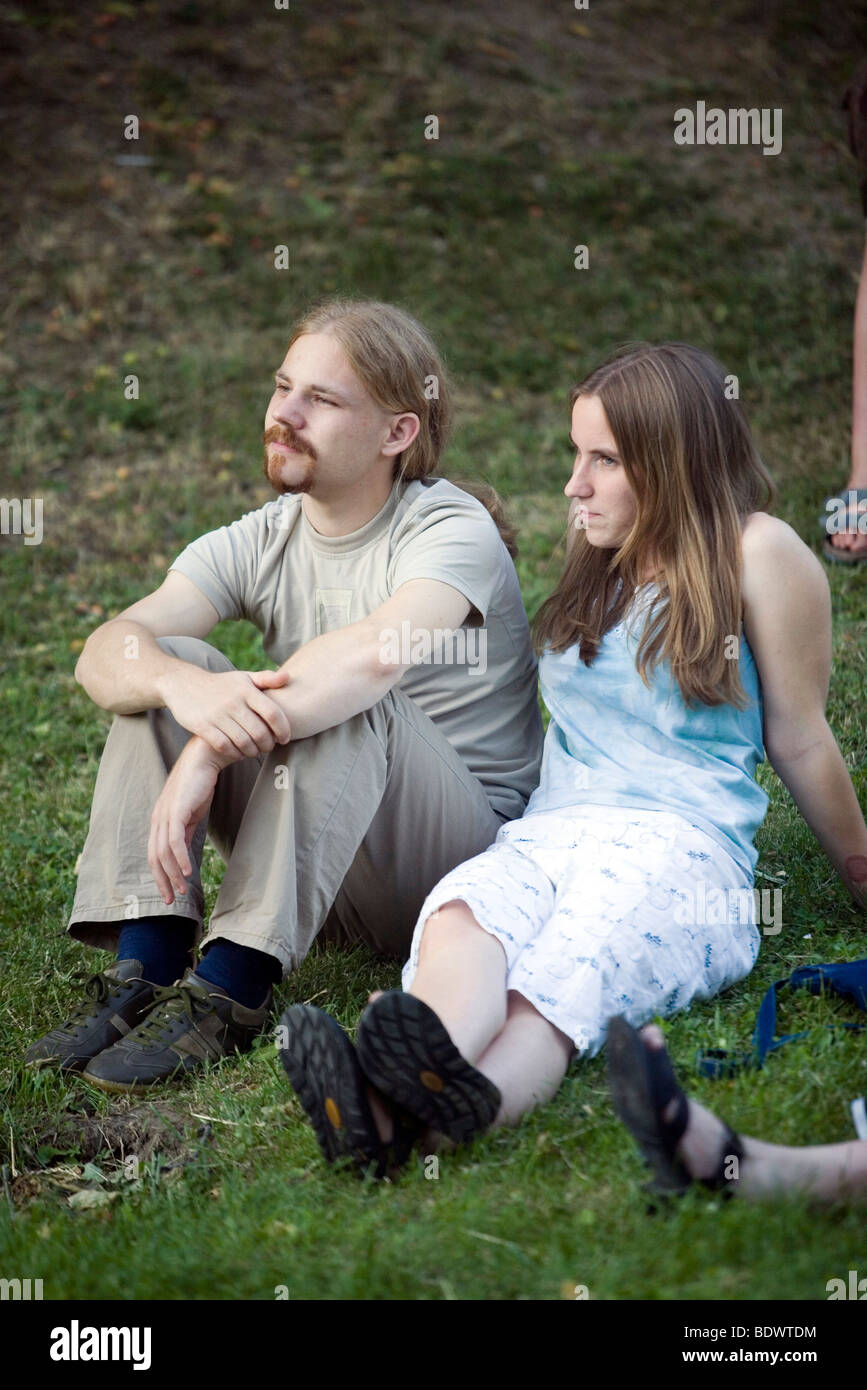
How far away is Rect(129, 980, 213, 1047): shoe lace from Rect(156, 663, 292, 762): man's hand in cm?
47

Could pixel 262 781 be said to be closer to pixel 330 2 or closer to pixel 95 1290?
pixel 95 1290

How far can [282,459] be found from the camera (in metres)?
3.15

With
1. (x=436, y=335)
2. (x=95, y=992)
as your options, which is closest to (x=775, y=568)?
(x=95, y=992)

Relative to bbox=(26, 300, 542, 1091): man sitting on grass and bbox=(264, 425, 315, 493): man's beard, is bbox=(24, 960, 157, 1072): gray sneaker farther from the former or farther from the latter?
bbox=(264, 425, 315, 493): man's beard

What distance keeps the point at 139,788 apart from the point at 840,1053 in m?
1.48

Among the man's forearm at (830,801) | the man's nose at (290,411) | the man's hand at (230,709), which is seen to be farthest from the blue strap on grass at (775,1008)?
the man's nose at (290,411)

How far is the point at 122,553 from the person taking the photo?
6.68 metres

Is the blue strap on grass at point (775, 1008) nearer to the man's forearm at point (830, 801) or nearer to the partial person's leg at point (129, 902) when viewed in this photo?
the man's forearm at point (830, 801)

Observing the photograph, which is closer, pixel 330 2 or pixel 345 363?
pixel 345 363

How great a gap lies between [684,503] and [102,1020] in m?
1.59

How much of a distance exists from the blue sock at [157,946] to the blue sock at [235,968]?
0.39ft

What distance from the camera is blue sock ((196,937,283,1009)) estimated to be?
2.81 meters

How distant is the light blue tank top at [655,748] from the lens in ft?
9.39
